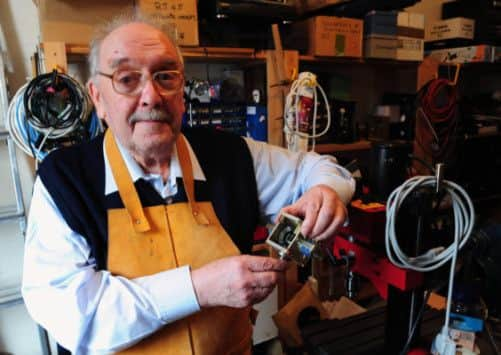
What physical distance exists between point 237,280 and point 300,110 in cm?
107

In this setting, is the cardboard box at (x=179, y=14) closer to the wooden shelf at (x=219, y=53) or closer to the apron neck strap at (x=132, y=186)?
the wooden shelf at (x=219, y=53)

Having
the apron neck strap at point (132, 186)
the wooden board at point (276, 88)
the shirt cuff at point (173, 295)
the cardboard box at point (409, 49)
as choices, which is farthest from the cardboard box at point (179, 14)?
the cardboard box at point (409, 49)

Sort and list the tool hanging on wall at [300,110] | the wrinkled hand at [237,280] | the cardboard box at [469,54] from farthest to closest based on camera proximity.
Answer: the cardboard box at [469,54] < the tool hanging on wall at [300,110] < the wrinkled hand at [237,280]

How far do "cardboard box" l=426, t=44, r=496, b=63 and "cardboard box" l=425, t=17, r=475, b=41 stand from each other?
0.09 metres

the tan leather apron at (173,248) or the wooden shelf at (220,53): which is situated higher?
the wooden shelf at (220,53)

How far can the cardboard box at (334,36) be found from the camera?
1727mm

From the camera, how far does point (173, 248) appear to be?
2.68 feet

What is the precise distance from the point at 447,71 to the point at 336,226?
2059 millimetres

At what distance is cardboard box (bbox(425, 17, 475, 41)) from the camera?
227 cm

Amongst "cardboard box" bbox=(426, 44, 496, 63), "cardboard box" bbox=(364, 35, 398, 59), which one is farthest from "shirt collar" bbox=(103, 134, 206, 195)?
"cardboard box" bbox=(426, 44, 496, 63)

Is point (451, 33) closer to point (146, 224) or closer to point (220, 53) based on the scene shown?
point (220, 53)

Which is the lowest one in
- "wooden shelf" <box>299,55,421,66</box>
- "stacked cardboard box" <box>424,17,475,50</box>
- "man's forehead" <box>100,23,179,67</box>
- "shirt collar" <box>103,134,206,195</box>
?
"shirt collar" <box>103,134,206,195</box>

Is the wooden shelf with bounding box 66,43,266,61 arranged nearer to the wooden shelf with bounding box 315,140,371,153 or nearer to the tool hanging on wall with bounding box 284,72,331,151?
the tool hanging on wall with bounding box 284,72,331,151

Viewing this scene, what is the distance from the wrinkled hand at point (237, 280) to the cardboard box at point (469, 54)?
85.0 inches
